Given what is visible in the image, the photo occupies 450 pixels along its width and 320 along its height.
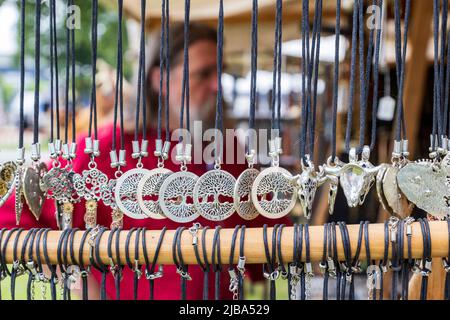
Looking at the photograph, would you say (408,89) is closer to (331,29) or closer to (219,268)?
(331,29)

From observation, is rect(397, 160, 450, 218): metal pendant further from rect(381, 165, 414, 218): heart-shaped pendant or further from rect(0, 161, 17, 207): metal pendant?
rect(0, 161, 17, 207): metal pendant

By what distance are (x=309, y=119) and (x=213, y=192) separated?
145 mm

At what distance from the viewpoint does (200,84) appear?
1.16m

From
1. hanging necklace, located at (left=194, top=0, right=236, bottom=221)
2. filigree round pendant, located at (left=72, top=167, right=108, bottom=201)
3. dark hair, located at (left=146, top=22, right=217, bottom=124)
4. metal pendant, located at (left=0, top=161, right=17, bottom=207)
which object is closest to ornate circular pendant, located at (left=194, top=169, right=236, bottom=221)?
hanging necklace, located at (left=194, top=0, right=236, bottom=221)

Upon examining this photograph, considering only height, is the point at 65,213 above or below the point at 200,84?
below

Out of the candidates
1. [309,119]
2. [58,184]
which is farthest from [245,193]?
[58,184]

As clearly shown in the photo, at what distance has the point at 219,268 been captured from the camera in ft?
2.03

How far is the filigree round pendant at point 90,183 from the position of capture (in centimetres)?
64

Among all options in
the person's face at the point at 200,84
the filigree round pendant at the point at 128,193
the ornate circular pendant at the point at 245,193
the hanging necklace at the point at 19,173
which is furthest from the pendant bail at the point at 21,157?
the person's face at the point at 200,84

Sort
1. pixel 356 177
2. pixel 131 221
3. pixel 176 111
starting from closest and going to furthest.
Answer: pixel 356 177, pixel 131 221, pixel 176 111

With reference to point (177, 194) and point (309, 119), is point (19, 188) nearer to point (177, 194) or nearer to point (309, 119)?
point (177, 194)

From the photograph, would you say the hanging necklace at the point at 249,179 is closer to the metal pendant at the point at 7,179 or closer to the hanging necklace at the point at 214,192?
the hanging necklace at the point at 214,192

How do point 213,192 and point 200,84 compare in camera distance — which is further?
point 200,84
